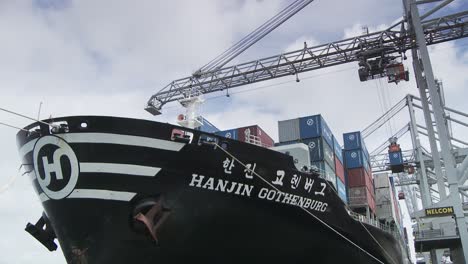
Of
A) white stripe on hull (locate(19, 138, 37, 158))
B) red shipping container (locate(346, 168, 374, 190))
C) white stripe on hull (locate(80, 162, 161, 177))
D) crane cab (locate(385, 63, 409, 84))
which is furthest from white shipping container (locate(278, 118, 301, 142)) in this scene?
white stripe on hull (locate(19, 138, 37, 158))

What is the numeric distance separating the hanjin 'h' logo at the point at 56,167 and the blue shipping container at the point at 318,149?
9.68 meters

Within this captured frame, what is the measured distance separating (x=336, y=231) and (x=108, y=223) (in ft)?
20.8

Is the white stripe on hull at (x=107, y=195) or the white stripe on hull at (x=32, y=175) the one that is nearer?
the white stripe on hull at (x=107, y=195)

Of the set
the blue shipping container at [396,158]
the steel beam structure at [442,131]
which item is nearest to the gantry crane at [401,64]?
the steel beam structure at [442,131]

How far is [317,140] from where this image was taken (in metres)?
16.8

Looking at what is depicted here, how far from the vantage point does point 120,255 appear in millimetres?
9523

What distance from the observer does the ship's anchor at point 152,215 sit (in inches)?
355

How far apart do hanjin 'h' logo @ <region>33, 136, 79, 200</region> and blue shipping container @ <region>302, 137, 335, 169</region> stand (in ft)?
31.7

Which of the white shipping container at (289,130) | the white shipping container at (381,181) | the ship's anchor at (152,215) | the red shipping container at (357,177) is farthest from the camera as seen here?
the white shipping container at (381,181)

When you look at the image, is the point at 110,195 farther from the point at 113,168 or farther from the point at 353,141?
the point at 353,141

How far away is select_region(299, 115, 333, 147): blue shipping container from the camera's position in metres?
17.2

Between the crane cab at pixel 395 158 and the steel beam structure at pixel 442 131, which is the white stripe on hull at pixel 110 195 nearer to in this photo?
the steel beam structure at pixel 442 131

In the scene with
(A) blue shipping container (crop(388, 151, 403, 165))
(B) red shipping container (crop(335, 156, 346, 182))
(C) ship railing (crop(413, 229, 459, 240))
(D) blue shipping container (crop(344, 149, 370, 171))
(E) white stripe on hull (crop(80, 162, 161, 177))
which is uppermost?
(A) blue shipping container (crop(388, 151, 403, 165))

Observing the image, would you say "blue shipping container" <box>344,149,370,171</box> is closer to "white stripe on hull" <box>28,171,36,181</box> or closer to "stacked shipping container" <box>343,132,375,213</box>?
"stacked shipping container" <box>343,132,375,213</box>
